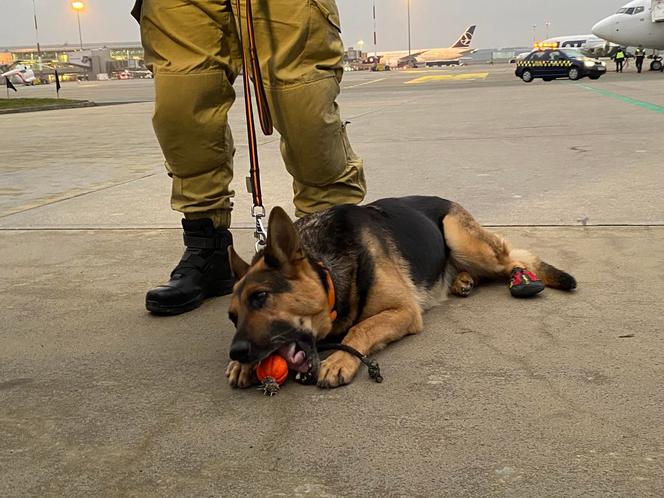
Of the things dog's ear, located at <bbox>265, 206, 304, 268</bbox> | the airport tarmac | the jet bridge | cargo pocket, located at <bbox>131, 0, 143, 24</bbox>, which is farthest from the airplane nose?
dog's ear, located at <bbox>265, 206, 304, 268</bbox>

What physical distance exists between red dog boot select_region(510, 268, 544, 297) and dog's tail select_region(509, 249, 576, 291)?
71mm

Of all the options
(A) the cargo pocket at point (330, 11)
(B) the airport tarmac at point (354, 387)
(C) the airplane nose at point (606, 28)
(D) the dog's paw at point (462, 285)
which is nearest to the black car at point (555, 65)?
(C) the airplane nose at point (606, 28)

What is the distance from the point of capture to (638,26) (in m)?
29.7

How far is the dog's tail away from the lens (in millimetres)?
2936

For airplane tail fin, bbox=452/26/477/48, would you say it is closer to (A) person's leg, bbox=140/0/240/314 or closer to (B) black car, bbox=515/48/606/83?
(B) black car, bbox=515/48/606/83

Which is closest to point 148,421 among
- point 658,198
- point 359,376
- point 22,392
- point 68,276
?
point 22,392

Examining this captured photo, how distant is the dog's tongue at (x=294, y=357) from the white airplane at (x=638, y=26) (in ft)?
102

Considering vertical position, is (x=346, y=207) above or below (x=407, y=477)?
above

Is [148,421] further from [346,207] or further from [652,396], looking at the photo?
[652,396]

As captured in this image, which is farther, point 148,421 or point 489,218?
point 489,218

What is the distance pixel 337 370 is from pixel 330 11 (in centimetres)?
147

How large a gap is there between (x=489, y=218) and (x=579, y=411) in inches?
101

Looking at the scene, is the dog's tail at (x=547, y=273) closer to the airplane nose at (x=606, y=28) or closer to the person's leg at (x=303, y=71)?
→ the person's leg at (x=303, y=71)

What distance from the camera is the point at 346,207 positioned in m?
2.78
